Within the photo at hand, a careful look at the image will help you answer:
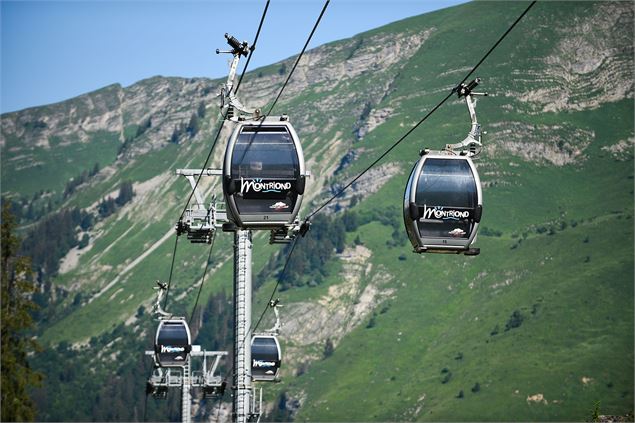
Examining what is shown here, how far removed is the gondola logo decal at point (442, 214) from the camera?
3002 cm

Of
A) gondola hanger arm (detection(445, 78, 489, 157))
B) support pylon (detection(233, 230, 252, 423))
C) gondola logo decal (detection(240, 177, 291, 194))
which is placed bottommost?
support pylon (detection(233, 230, 252, 423))

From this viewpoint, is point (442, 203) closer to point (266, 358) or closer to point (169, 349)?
point (266, 358)

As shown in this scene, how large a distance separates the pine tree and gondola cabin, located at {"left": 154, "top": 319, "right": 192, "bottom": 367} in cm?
863

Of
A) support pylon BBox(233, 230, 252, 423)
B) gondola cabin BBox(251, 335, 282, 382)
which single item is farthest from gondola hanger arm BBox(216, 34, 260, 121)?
gondola cabin BBox(251, 335, 282, 382)

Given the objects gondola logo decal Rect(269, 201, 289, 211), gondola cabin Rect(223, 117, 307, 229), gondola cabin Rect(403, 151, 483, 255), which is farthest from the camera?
gondola cabin Rect(403, 151, 483, 255)

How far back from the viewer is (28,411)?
70.1 meters

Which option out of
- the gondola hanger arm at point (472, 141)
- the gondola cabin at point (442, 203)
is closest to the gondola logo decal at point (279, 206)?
the gondola cabin at point (442, 203)

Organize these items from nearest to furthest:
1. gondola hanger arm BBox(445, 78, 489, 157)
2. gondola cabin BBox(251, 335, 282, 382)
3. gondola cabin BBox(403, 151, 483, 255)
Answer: gondola cabin BBox(403, 151, 483, 255)
gondola hanger arm BBox(445, 78, 489, 157)
gondola cabin BBox(251, 335, 282, 382)

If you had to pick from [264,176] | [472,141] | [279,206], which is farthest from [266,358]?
[264,176]

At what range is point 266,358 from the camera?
5956cm

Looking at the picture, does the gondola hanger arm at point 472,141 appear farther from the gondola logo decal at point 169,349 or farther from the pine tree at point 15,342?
the pine tree at point 15,342

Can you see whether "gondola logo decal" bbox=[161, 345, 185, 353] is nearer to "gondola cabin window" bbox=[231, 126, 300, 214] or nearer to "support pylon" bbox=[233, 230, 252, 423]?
"support pylon" bbox=[233, 230, 252, 423]

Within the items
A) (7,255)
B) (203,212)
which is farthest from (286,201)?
(7,255)

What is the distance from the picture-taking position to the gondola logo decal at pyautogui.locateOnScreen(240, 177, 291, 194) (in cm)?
2964
